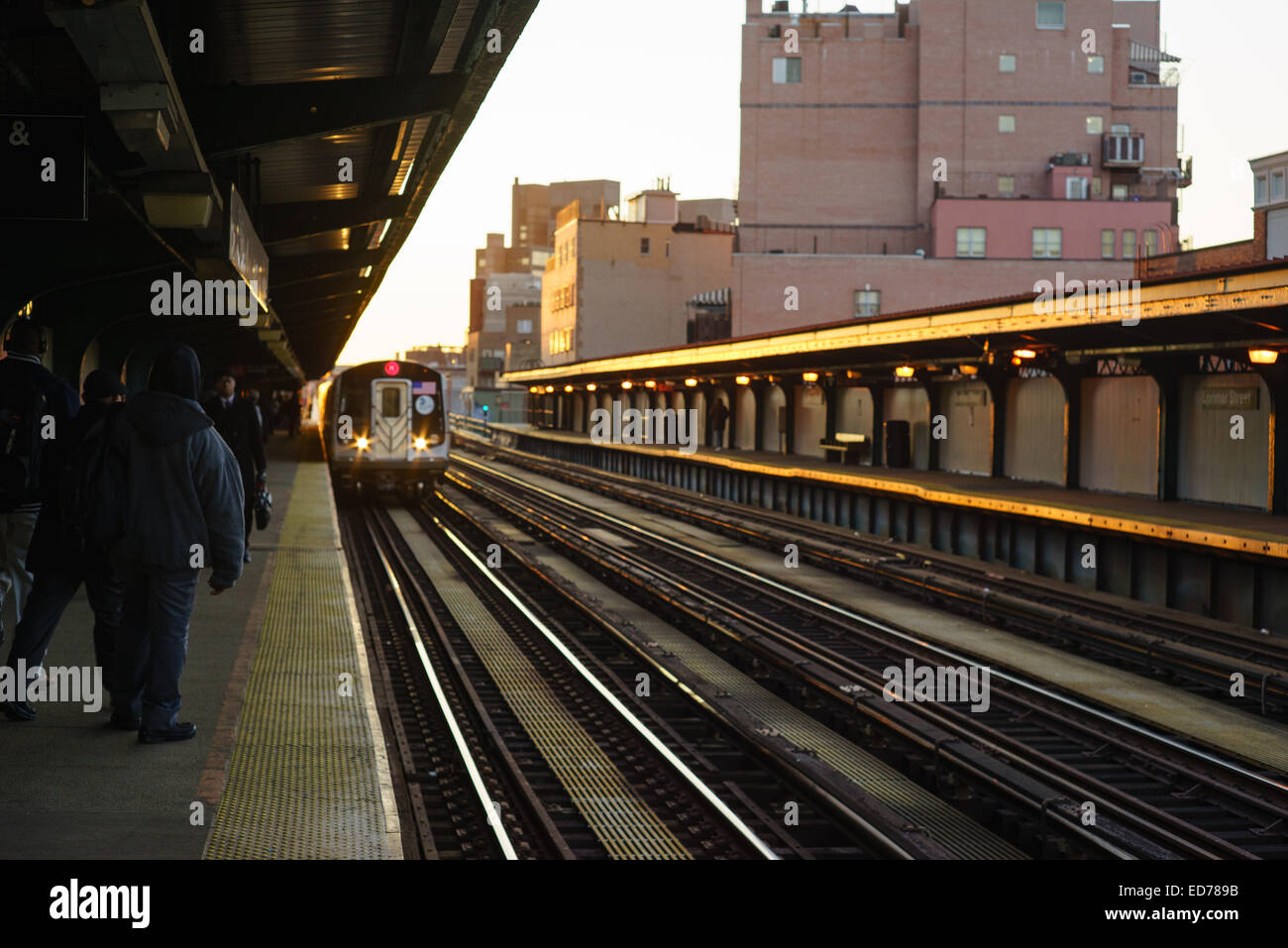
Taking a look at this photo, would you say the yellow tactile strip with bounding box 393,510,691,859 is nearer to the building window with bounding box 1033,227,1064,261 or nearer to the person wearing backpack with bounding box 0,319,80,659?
the person wearing backpack with bounding box 0,319,80,659

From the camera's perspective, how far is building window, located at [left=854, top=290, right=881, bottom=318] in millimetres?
57159

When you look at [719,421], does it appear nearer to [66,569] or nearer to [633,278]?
[66,569]

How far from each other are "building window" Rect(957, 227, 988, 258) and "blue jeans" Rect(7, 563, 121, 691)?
54627 millimetres

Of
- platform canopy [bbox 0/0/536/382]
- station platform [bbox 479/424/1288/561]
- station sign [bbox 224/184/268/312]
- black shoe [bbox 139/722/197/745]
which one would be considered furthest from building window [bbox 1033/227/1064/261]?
black shoe [bbox 139/722/197/745]

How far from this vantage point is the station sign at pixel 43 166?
7113 mm

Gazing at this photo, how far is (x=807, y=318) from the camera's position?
57844 mm

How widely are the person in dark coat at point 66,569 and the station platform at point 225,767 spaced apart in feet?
1.42

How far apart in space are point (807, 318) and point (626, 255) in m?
26.7

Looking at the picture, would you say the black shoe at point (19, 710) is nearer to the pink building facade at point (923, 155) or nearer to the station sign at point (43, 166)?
the station sign at point (43, 166)

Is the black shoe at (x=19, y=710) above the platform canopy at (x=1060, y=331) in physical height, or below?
below

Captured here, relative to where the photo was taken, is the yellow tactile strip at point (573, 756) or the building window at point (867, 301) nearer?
the yellow tactile strip at point (573, 756)

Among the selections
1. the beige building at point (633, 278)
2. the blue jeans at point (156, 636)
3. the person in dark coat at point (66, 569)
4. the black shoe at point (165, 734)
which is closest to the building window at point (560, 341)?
the beige building at point (633, 278)
